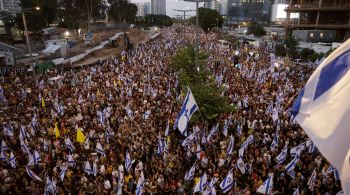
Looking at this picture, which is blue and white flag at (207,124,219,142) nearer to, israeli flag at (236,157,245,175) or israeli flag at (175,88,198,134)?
israeli flag at (236,157,245,175)

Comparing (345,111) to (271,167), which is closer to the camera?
(345,111)

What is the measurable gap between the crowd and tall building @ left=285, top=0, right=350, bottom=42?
3433 cm

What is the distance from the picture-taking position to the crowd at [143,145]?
35.6 feet

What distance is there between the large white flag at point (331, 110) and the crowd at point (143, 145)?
6.65m

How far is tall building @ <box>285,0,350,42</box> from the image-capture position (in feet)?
171

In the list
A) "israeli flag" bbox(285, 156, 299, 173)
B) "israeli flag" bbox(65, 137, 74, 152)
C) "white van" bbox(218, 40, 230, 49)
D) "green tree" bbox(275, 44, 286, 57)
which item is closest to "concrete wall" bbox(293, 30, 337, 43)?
"green tree" bbox(275, 44, 286, 57)

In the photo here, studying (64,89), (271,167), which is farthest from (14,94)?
(271,167)

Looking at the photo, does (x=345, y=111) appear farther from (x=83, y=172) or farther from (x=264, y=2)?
(x=264, y=2)

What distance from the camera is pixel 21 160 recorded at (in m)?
12.8

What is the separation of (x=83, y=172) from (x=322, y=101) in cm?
1010

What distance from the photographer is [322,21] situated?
184 ft

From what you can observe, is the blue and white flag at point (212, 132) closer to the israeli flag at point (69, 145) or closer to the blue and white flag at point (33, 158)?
the israeli flag at point (69, 145)

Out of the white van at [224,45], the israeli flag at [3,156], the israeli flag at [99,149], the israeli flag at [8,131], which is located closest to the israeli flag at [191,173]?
the israeli flag at [99,149]

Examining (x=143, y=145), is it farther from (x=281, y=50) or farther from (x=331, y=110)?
(x=281, y=50)
